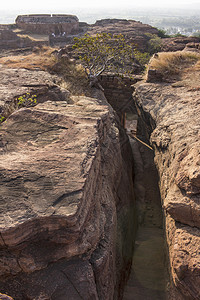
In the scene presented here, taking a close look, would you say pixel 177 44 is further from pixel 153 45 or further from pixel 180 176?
pixel 180 176

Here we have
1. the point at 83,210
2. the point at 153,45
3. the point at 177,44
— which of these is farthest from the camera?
the point at 153,45

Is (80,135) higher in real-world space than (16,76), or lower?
lower

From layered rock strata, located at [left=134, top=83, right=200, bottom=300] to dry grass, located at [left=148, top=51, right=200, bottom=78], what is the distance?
120cm

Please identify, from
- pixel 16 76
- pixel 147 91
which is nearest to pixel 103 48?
pixel 147 91

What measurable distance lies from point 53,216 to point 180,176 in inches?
79.3

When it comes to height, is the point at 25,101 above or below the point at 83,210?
above

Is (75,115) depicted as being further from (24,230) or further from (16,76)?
(16,76)

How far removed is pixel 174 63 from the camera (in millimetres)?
7426

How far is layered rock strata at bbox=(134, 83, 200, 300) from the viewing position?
2.81 m

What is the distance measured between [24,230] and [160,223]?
4951mm

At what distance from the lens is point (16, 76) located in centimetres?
634

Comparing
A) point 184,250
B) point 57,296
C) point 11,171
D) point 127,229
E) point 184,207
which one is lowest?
point 127,229

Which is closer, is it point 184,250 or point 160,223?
point 184,250

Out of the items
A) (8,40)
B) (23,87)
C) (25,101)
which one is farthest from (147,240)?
(8,40)
